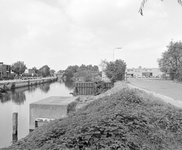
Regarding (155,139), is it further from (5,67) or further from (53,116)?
(5,67)

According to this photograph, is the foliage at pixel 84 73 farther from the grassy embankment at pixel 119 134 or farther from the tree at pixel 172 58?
the grassy embankment at pixel 119 134

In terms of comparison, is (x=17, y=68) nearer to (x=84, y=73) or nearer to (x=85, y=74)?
(x=84, y=73)

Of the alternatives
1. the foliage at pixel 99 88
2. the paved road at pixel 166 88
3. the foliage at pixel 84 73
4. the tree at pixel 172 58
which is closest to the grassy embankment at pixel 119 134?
the paved road at pixel 166 88

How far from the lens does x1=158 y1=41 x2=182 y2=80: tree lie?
32.8 metres

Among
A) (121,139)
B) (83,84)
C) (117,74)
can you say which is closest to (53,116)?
(121,139)

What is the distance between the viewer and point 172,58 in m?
34.1

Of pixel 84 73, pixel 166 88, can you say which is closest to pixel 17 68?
pixel 84 73

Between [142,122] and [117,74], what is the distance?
747 inches

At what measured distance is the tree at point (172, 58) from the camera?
3284 centimetres

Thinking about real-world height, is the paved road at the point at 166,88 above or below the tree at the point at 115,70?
below

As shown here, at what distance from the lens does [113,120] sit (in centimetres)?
423

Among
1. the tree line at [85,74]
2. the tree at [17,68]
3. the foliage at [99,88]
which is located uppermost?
the tree at [17,68]

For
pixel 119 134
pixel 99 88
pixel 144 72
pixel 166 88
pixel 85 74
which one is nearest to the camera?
pixel 119 134

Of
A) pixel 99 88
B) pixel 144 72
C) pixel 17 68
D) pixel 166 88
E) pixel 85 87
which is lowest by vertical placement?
pixel 99 88
